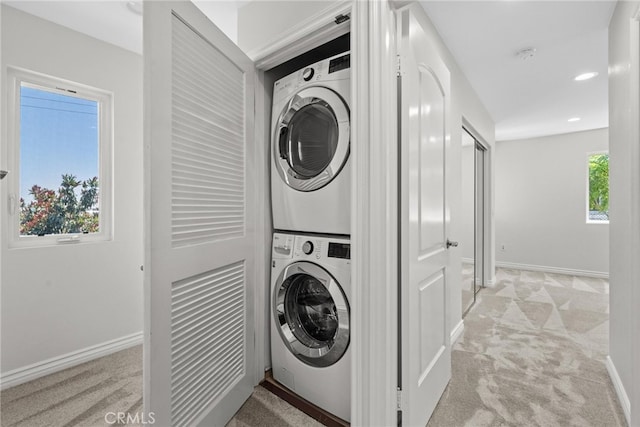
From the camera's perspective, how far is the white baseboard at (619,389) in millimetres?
1476

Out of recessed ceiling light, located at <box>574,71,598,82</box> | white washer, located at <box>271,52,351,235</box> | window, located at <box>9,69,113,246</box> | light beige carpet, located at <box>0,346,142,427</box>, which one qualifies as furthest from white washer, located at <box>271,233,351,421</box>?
recessed ceiling light, located at <box>574,71,598,82</box>

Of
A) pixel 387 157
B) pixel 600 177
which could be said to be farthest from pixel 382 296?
pixel 600 177

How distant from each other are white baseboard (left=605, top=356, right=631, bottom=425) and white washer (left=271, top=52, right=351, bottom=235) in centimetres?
171

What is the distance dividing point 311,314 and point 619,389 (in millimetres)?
1817

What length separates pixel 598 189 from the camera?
4.51 metres

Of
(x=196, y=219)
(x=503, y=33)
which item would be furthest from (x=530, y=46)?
(x=196, y=219)

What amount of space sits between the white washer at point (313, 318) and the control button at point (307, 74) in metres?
0.86

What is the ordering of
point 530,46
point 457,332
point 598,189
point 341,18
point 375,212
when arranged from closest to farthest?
point 375,212
point 341,18
point 530,46
point 457,332
point 598,189

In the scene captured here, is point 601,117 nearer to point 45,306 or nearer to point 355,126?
point 355,126

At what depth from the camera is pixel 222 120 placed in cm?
139

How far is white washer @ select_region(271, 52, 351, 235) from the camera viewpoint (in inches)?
56.3

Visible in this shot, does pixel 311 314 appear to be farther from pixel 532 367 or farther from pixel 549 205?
pixel 549 205

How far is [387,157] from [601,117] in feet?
14.9

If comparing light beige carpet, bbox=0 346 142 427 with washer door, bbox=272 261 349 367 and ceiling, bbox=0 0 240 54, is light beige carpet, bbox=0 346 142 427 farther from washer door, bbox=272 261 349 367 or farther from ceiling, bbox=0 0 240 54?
ceiling, bbox=0 0 240 54
